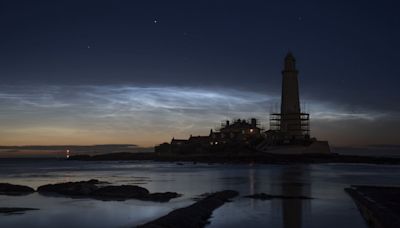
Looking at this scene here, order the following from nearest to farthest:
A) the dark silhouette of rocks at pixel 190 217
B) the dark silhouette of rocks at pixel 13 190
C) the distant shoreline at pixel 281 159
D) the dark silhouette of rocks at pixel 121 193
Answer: the dark silhouette of rocks at pixel 190 217 → the dark silhouette of rocks at pixel 121 193 → the dark silhouette of rocks at pixel 13 190 → the distant shoreline at pixel 281 159

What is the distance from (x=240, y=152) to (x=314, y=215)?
8679cm

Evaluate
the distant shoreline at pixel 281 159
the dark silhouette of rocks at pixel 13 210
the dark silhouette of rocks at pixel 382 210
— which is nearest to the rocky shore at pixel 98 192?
the dark silhouette of rocks at pixel 13 210

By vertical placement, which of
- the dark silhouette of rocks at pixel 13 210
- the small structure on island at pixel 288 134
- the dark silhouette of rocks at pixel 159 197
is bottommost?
the dark silhouette of rocks at pixel 13 210

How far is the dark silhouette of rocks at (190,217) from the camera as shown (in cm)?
1472

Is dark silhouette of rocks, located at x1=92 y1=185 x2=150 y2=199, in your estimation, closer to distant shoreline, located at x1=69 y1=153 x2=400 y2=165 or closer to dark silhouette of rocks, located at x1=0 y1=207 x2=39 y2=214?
dark silhouette of rocks, located at x1=0 y1=207 x2=39 y2=214

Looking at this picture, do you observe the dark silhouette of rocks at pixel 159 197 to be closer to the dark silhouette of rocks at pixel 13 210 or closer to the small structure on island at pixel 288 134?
the dark silhouette of rocks at pixel 13 210

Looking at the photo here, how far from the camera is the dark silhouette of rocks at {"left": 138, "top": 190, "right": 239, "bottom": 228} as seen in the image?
1472 centimetres

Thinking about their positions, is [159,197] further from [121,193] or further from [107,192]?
[107,192]

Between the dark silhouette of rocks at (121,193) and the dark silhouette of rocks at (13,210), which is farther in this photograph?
the dark silhouette of rocks at (121,193)

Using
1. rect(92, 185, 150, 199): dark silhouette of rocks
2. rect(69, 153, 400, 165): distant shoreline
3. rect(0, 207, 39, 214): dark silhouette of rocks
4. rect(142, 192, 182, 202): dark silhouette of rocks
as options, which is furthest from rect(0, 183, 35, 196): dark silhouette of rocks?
rect(69, 153, 400, 165): distant shoreline

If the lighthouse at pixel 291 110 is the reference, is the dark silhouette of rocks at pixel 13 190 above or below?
below

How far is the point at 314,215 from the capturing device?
1923 centimetres

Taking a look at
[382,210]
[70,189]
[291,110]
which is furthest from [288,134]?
[382,210]

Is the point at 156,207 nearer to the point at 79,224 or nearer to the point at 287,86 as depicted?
the point at 79,224
